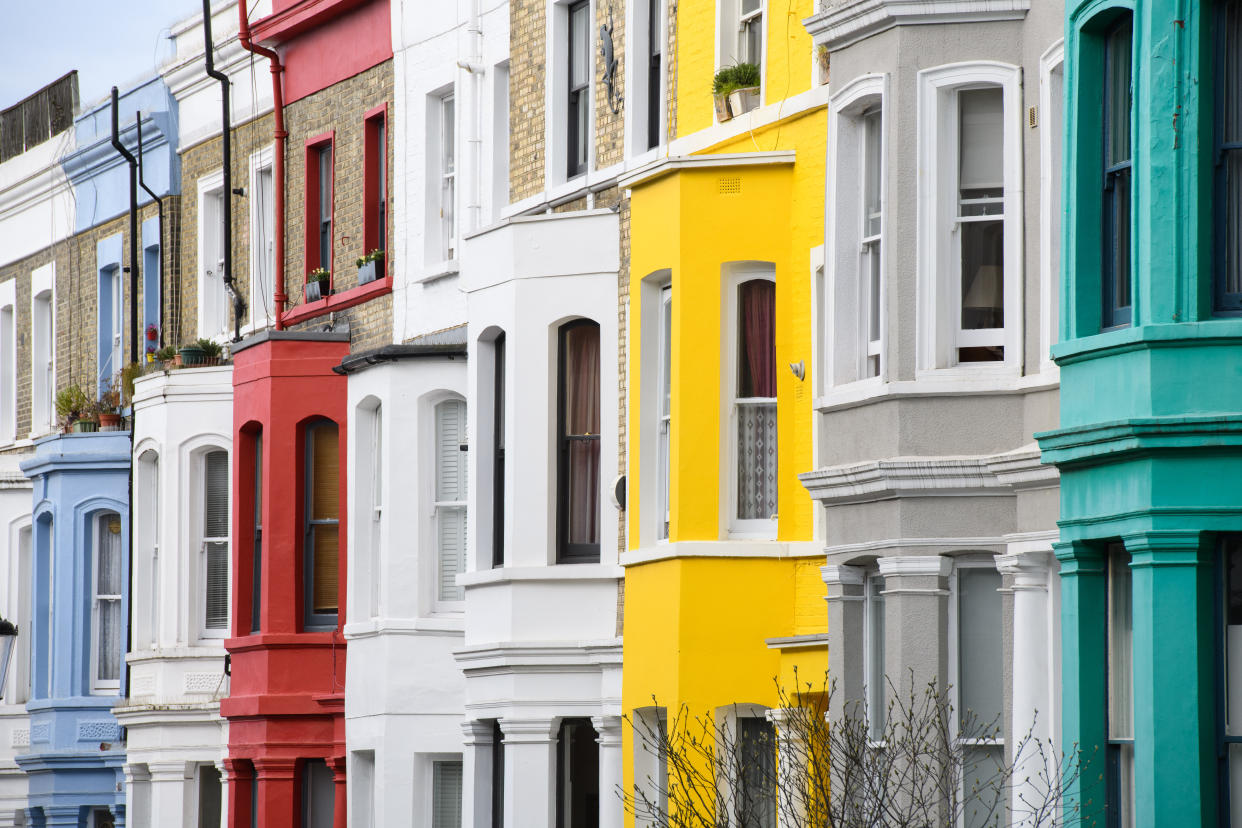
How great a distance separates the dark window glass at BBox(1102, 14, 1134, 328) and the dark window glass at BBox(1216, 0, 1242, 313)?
71cm

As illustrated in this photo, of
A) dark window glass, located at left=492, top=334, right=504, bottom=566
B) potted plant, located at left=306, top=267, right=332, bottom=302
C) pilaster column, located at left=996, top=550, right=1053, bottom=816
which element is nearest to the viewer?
pilaster column, located at left=996, top=550, right=1053, bottom=816

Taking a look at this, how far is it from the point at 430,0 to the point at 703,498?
352 inches

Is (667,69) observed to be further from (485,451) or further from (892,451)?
(892,451)

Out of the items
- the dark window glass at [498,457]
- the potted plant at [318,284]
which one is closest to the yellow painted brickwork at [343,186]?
the potted plant at [318,284]

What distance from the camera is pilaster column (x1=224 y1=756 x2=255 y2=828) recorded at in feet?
95.6

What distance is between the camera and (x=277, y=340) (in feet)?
93.6

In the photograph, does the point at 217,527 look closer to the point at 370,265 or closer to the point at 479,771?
the point at 370,265

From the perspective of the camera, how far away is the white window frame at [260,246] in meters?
30.8

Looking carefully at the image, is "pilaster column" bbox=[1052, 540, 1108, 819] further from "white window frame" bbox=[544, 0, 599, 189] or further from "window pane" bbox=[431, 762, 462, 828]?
"window pane" bbox=[431, 762, 462, 828]

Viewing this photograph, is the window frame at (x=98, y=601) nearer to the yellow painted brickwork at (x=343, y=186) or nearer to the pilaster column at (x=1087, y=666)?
the yellow painted brickwork at (x=343, y=186)

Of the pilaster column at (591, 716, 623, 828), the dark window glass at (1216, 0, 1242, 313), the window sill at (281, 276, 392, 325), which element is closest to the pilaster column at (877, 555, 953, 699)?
the dark window glass at (1216, 0, 1242, 313)

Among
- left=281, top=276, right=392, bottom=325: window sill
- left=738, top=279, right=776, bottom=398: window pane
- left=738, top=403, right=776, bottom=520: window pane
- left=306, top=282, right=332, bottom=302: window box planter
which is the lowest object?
left=738, top=403, right=776, bottom=520: window pane

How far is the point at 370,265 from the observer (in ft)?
93.5

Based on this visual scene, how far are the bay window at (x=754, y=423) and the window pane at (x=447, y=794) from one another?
22.4 feet
